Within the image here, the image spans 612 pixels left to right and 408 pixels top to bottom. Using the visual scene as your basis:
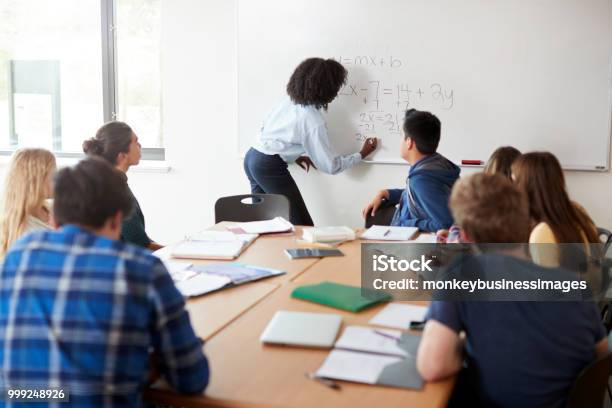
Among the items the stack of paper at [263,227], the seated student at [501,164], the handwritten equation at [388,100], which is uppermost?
the handwritten equation at [388,100]

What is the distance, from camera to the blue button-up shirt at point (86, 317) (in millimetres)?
1498

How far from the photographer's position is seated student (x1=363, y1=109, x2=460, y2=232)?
11.1 ft

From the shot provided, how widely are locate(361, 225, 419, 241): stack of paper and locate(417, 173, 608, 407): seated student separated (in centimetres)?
146

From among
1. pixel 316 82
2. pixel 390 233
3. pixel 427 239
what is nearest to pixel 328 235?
pixel 390 233

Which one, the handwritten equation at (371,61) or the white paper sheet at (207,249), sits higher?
the handwritten equation at (371,61)

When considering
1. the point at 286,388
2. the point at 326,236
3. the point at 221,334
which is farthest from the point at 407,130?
the point at 286,388

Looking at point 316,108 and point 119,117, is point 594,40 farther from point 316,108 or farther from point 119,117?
point 119,117

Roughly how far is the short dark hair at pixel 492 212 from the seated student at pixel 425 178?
1513 mm

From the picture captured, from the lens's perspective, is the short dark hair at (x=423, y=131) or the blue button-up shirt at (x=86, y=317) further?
the short dark hair at (x=423, y=131)

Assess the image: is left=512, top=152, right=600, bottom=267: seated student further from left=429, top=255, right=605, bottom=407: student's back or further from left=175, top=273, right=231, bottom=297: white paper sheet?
left=175, top=273, right=231, bottom=297: white paper sheet

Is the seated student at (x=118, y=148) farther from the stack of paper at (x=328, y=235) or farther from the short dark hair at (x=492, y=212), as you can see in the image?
the short dark hair at (x=492, y=212)

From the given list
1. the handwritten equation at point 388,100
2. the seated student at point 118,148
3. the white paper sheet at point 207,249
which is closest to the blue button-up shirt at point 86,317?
the white paper sheet at point 207,249

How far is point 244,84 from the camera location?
469 centimetres

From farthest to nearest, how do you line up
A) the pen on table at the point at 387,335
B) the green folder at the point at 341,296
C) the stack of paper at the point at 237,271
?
the stack of paper at the point at 237,271, the green folder at the point at 341,296, the pen on table at the point at 387,335
